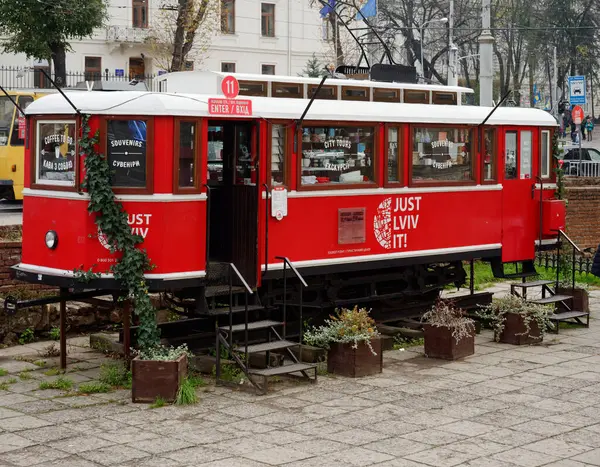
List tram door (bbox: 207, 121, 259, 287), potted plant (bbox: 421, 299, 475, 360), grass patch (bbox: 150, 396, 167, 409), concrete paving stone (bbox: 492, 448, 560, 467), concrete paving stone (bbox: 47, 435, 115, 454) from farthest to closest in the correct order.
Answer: potted plant (bbox: 421, 299, 475, 360)
tram door (bbox: 207, 121, 259, 287)
grass patch (bbox: 150, 396, 167, 409)
concrete paving stone (bbox: 47, 435, 115, 454)
concrete paving stone (bbox: 492, 448, 560, 467)

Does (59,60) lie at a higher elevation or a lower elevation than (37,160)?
higher

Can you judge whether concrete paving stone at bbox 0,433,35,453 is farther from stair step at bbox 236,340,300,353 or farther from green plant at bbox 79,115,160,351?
stair step at bbox 236,340,300,353

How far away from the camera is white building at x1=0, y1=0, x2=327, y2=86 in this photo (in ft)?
A: 163

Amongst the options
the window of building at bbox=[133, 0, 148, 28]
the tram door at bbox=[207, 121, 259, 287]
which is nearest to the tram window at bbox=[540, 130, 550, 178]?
the tram door at bbox=[207, 121, 259, 287]

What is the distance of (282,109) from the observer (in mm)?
12781

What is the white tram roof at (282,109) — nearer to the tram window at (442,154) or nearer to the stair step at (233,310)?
the tram window at (442,154)

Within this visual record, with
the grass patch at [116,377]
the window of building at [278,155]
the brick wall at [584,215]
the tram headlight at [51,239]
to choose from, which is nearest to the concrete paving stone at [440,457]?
the grass patch at [116,377]

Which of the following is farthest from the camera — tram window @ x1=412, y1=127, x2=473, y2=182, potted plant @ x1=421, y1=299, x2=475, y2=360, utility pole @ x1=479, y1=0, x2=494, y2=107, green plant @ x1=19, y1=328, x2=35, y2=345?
utility pole @ x1=479, y1=0, x2=494, y2=107

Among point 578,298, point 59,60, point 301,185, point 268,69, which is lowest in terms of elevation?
point 578,298

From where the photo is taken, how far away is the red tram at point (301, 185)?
1164cm

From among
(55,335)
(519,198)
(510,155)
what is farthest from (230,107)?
(519,198)

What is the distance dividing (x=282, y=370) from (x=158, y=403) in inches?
56.0

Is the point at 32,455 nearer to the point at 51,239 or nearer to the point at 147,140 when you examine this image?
the point at 51,239

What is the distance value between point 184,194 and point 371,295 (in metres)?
Result: 3.94
